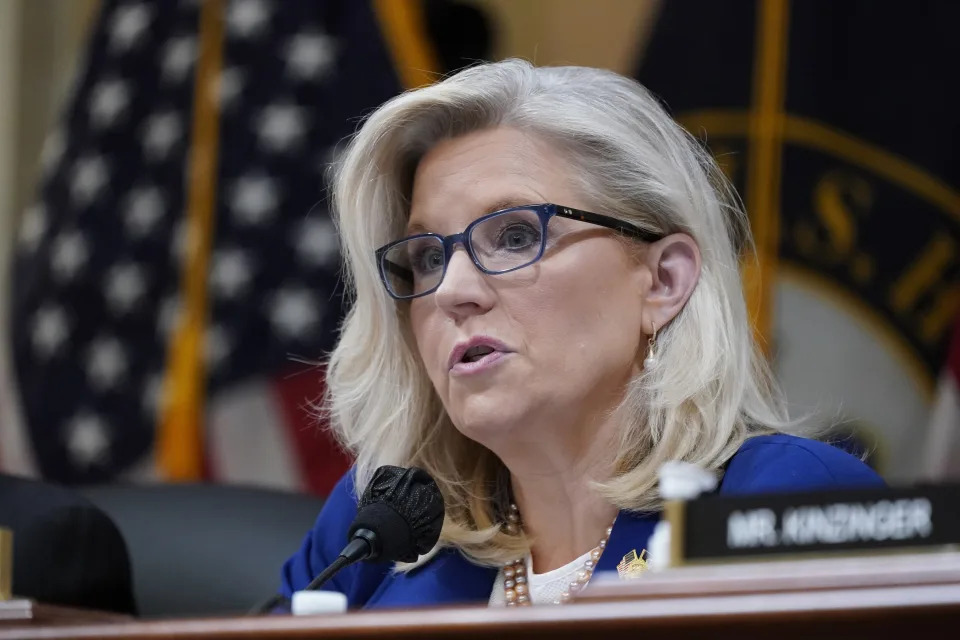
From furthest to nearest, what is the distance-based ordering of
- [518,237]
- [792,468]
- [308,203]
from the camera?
1. [308,203]
2. [518,237]
3. [792,468]

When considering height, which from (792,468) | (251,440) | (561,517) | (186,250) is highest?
(186,250)

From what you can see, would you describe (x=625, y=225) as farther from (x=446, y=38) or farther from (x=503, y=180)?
(x=446, y=38)

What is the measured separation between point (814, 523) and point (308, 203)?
3037 millimetres

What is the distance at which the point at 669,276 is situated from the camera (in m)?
2.04

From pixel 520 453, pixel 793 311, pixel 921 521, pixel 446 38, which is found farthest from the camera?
pixel 446 38

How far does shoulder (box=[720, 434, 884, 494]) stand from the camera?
1689mm

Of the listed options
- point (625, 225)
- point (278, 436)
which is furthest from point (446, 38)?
point (625, 225)

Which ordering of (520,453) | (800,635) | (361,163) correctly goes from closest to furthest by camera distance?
(800,635) → (520,453) → (361,163)

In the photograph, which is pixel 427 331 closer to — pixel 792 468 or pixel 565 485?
pixel 565 485

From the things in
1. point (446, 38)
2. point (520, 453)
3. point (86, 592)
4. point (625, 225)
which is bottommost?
point (86, 592)

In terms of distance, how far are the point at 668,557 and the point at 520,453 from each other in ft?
2.92

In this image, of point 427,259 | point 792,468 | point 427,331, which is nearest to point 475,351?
point 427,331

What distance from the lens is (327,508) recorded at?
2.24m

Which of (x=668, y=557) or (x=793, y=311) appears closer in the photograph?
(x=668, y=557)
